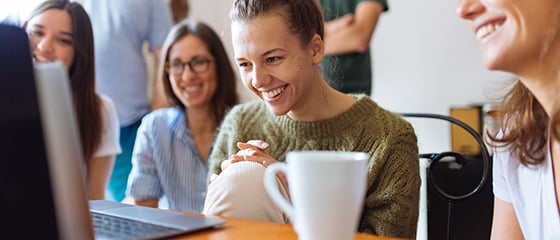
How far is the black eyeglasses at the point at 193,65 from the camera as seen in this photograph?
6.23 feet

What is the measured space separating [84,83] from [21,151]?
1256 mm

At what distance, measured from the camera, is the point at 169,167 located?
186 centimetres

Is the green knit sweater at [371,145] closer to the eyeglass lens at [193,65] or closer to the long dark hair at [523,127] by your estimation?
the long dark hair at [523,127]

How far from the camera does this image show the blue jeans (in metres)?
2.19

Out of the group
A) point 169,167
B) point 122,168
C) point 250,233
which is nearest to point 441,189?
point 250,233

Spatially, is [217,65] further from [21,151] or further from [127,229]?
[21,151]

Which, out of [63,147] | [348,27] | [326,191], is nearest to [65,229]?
[63,147]

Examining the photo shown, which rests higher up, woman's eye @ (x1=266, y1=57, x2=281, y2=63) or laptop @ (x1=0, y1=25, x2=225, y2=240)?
woman's eye @ (x1=266, y1=57, x2=281, y2=63)

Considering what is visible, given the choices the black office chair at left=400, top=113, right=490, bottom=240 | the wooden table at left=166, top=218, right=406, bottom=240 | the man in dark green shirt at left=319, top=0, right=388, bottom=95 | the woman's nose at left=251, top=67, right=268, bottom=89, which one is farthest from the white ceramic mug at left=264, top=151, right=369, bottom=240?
the man in dark green shirt at left=319, top=0, right=388, bottom=95

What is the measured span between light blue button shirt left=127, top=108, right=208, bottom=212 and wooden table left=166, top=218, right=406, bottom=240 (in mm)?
1026

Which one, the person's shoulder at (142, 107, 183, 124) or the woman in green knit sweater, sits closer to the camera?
the woman in green knit sweater

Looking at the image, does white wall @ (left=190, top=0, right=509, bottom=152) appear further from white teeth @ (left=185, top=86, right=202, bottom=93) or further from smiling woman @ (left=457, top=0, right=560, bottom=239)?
smiling woman @ (left=457, top=0, right=560, bottom=239)

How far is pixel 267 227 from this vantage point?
0.80m

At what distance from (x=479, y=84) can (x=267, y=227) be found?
2203 mm
